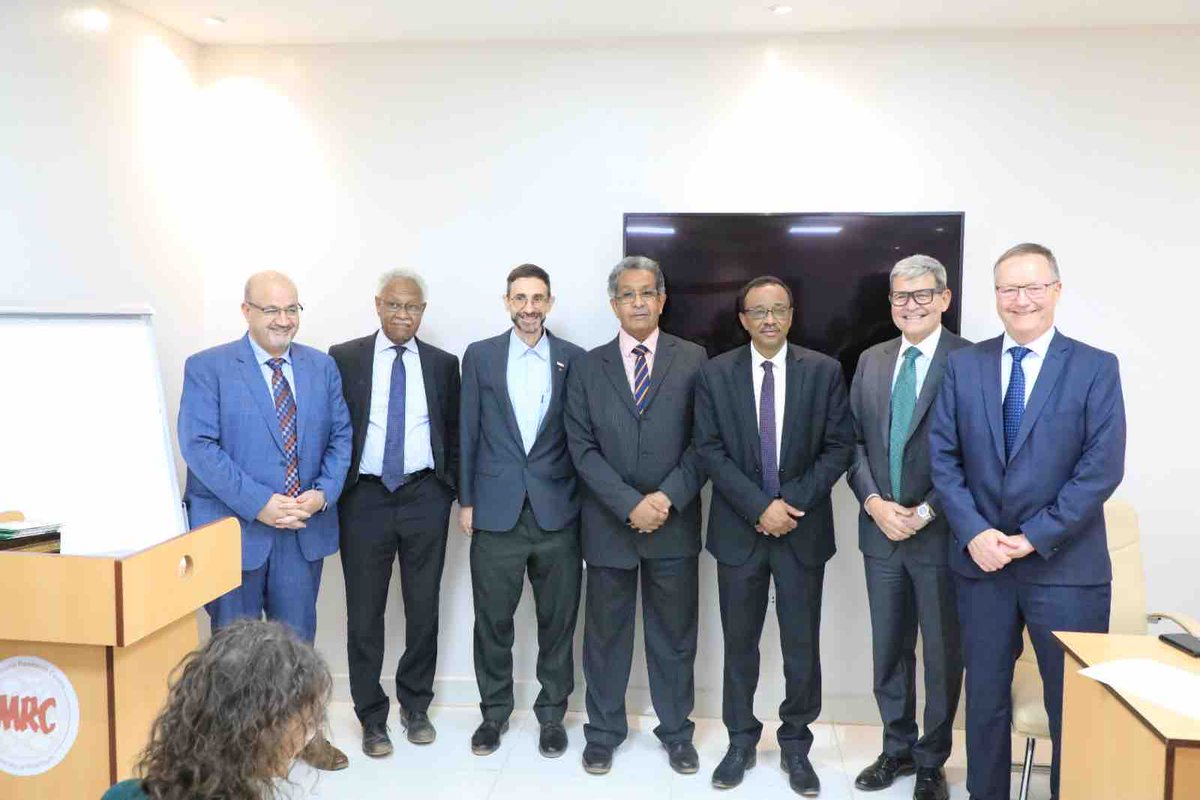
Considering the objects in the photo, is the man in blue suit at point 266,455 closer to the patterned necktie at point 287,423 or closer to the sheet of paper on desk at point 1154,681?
the patterned necktie at point 287,423

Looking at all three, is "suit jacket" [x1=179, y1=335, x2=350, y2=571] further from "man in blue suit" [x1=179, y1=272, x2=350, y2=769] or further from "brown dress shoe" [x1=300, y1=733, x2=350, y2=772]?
"brown dress shoe" [x1=300, y1=733, x2=350, y2=772]

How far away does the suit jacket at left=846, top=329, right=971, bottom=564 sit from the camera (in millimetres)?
3246

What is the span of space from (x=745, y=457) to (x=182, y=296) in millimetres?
2560

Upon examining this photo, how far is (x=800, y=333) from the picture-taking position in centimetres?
385

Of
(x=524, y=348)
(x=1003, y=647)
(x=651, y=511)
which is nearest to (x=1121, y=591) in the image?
(x=1003, y=647)

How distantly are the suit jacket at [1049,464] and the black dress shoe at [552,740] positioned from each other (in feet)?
5.67

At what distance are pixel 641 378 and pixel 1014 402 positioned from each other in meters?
1.30

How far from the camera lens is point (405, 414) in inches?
146

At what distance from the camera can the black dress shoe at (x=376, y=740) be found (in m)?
3.65

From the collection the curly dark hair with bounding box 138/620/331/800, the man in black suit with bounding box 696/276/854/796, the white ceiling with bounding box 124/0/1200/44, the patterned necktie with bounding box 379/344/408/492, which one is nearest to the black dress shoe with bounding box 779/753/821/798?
the man in black suit with bounding box 696/276/854/796

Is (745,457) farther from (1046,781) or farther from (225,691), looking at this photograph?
(225,691)

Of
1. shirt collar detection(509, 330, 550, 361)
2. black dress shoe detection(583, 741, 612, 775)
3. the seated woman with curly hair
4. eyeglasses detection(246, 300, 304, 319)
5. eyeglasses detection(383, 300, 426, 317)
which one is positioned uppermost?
eyeglasses detection(383, 300, 426, 317)

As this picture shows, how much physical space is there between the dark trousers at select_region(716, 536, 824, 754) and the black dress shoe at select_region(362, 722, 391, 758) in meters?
1.34

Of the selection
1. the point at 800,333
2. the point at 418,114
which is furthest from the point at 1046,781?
the point at 418,114
